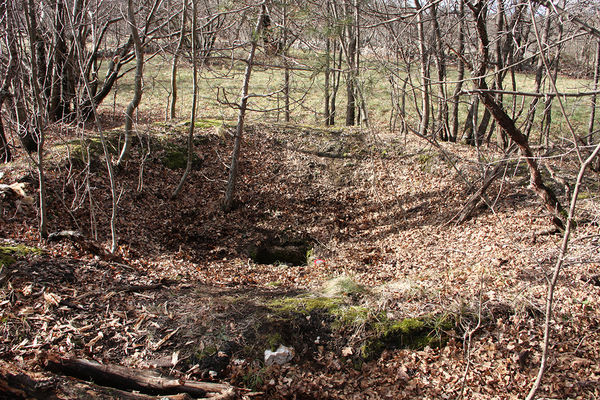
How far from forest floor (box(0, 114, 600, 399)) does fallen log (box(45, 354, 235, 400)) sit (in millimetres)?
122

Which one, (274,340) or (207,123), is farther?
(207,123)

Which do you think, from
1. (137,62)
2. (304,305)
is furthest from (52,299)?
(137,62)

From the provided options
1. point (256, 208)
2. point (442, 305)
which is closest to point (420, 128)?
point (256, 208)

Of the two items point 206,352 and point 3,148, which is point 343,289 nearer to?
point 206,352

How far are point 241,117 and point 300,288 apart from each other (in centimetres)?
365

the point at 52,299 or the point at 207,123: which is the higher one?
the point at 207,123

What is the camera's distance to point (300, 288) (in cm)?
532

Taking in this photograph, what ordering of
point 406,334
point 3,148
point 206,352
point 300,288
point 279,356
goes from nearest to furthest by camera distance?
point 206,352 < point 279,356 < point 406,334 < point 300,288 < point 3,148

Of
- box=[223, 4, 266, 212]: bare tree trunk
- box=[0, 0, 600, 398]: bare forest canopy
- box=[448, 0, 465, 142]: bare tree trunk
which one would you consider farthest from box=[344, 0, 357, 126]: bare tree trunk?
box=[223, 4, 266, 212]: bare tree trunk

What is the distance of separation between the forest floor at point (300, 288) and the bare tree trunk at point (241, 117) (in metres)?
0.37

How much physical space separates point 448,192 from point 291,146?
4.03 metres

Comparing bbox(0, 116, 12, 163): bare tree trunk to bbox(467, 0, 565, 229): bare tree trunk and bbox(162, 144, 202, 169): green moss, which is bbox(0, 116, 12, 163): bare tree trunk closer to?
bbox(162, 144, 202, 169): green moss

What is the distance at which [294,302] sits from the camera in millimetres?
4527

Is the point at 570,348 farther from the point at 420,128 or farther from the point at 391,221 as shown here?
the point at 420,128
